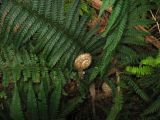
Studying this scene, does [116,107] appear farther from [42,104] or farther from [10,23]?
[10,23]

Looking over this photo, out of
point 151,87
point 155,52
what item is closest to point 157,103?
point 151,87

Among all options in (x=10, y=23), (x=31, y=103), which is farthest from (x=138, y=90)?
(x=10, y=23)

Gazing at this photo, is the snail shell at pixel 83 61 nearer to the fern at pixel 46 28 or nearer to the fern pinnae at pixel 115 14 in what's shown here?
the fern at pixel 46 28

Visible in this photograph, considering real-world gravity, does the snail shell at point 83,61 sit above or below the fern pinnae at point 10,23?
below

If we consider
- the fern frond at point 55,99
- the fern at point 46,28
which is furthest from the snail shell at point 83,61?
the fern frond at point 55,99

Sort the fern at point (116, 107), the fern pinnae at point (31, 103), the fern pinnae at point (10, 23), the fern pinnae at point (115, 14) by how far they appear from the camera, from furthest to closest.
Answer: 1. the fern pinnae at point (10, 23)
2. the fern pinnae at point (31, 103)
3. the fern at point (116, 107)
4. the fern pinnae at point (115, 14)

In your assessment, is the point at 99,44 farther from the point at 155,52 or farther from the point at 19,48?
the point at 19,48

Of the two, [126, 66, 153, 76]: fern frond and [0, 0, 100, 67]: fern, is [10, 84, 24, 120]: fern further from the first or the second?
[126, 66, 153, 76]: fern frond

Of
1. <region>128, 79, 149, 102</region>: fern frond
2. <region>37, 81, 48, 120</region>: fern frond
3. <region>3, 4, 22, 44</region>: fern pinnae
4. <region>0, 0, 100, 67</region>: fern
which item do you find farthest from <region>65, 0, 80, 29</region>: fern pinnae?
<region>128, 79, 149, 102</region>: fern frond

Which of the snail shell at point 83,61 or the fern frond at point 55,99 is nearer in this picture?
the fern frond at point 55,99
